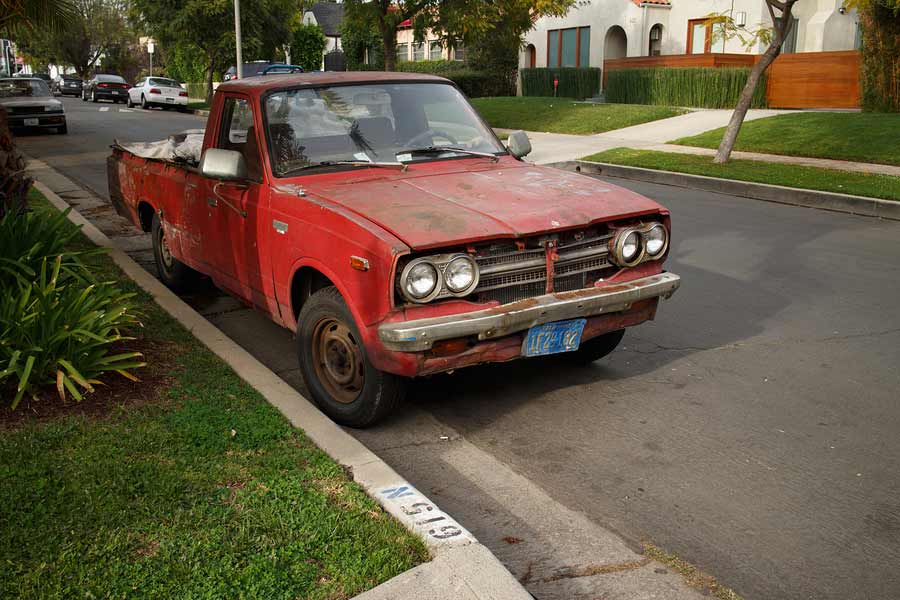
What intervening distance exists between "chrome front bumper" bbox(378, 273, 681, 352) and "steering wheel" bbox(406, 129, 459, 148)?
156 centimetres

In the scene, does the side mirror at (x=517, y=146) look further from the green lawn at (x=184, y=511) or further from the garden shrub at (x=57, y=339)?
the garden shrub at (x=57, y=339)

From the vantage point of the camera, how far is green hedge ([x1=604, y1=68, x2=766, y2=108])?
1042 inches

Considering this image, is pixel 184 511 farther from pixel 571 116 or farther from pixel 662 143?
pixel 571 116

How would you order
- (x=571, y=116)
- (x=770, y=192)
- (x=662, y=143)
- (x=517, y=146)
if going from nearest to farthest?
(x=517, y=146) < (x=770, y=192) < (x=662, y=143) < (x=571, y=116)

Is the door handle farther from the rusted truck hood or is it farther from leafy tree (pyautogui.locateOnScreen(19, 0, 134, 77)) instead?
leafy tree (pyautogui.locateOnScreen(19, 0, 134, 77))

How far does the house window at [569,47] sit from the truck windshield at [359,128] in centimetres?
3332

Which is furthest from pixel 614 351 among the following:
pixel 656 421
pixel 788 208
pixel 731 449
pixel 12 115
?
pixel 12 115

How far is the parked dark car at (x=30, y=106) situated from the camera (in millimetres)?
24531

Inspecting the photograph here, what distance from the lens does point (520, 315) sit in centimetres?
463

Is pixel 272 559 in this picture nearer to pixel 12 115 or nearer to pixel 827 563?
pixel 827 563

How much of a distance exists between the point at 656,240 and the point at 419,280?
1.57 m

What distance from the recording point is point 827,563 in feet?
12.1

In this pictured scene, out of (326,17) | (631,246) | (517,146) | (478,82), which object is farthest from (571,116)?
(326,17)

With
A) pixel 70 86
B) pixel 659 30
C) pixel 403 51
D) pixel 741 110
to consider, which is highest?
pixel 403 51
